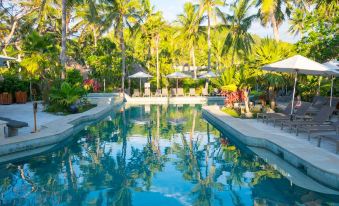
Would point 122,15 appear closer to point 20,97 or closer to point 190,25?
point 190,25

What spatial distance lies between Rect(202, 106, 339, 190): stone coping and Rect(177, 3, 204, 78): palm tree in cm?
2315

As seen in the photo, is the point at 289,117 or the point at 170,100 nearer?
the point at 289,117

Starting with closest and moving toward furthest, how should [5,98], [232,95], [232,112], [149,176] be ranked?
[149,176] → [232,112] → [232,95] → [5,98]

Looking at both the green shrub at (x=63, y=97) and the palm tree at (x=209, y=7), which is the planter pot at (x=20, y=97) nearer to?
the green shrub at (x=63, y=97)

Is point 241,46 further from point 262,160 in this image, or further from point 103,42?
point 262,160

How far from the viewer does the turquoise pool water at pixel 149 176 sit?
6641 mm

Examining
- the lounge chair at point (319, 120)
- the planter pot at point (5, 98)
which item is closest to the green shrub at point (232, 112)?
the lounge chair at point (319, 120)

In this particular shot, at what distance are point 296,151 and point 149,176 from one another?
12.3 ft

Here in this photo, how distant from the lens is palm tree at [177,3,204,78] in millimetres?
35031

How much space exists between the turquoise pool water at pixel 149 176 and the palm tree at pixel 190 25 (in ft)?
78.6

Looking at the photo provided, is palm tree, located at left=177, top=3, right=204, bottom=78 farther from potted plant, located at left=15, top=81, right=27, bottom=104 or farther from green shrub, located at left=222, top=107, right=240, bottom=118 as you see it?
potted plant, located at left=15, top=81, right=27, bottom=104

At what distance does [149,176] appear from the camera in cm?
813

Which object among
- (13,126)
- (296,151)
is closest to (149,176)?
(296,151)

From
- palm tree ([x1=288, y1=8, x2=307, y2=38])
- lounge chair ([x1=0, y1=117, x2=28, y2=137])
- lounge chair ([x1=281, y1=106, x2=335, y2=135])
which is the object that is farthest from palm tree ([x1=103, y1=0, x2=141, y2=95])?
lounge chair ([x1=281, y1=106, x2=335, y2=135])
